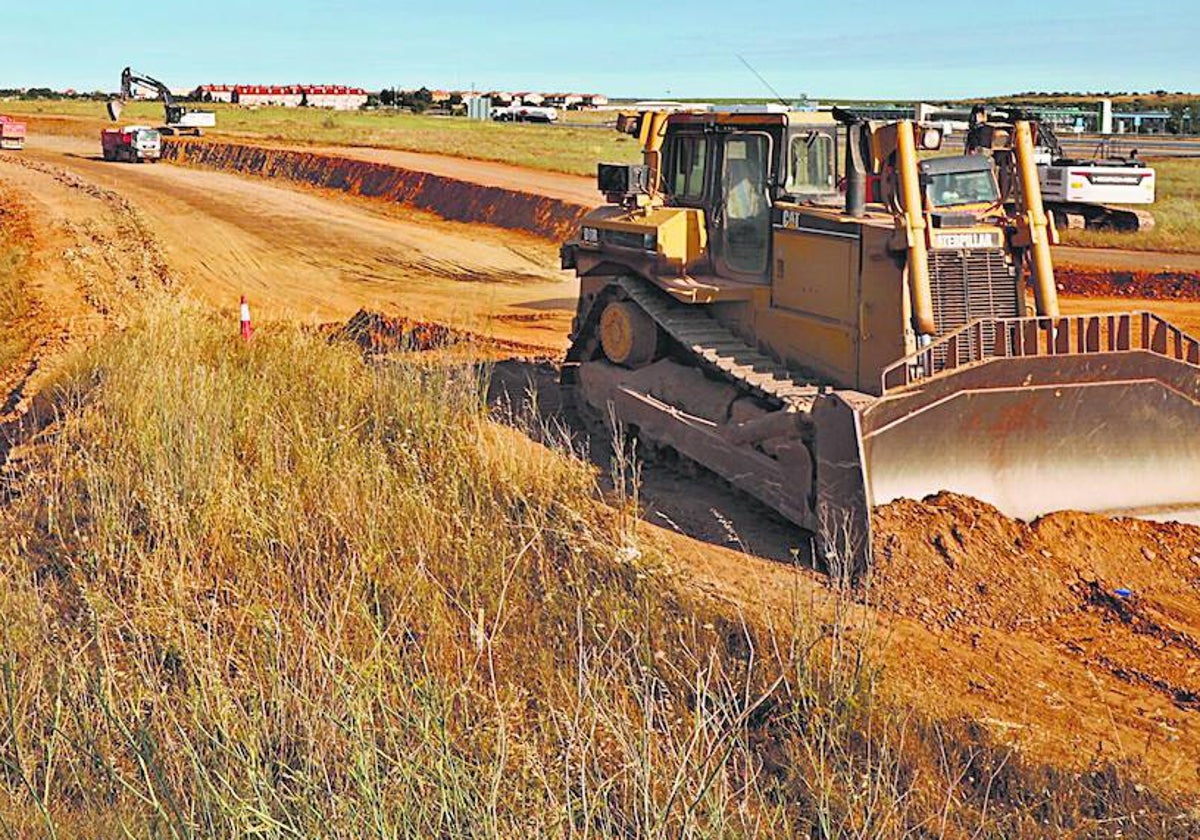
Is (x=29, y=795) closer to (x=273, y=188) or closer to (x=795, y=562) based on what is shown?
(x=795, y=562)

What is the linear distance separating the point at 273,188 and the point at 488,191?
794 centimetres

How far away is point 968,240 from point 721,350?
7.00 feet

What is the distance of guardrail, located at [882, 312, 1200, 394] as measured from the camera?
9.40 metres

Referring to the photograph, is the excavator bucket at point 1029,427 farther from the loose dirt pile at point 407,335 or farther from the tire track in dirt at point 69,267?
the loose dirt pile at point 407,335

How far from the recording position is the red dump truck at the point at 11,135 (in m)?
48.6

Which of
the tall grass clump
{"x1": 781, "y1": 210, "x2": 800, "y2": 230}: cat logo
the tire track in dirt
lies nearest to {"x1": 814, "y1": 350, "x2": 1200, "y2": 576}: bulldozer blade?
the tall grass clump

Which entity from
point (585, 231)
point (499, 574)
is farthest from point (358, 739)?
point (585, 231)

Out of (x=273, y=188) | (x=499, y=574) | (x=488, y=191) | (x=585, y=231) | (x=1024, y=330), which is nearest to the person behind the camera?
(x=499, y=574)

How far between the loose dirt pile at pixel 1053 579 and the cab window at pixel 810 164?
313 cm

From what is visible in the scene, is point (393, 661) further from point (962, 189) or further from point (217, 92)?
point (217, 92)

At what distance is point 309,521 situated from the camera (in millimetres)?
8602

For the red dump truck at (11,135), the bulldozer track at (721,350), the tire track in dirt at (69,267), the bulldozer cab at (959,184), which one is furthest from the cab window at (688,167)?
the red dump truck at (11,135)

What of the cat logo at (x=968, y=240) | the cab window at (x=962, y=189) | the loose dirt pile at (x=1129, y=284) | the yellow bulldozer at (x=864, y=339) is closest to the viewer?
the yellow bulldozer at (x=864, y=339)

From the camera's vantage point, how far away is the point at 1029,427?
934 cm
